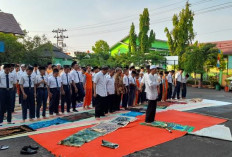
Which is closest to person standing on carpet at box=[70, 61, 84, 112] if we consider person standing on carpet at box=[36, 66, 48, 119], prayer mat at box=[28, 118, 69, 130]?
person standing on carpet at box=[36, 66, 48, 119]

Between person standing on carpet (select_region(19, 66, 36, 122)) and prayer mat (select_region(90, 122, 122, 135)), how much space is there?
2277 millimetres

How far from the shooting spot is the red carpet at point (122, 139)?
14.5 feet

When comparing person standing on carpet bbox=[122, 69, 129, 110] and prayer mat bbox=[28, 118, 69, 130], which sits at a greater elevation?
person standing on carpet bbox=[122, 69, 129, 110]

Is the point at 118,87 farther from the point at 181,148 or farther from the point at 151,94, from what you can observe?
the point at 181,148

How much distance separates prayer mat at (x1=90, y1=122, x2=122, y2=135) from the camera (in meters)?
5.83

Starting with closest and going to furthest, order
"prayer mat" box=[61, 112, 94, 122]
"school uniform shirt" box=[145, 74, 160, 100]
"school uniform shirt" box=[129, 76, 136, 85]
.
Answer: "school uniform shirt" box=[145, 74, 160, 100] → "prayer mat" box=[61, 112, 94, 122] → "school uniform shirt" box=[129, 76, 136, 85]

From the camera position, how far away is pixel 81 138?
17.0 feet

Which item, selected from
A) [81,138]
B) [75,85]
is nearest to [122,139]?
[81,138]

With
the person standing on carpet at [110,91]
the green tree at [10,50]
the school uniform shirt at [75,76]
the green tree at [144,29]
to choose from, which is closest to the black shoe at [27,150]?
the person standing on carpet at [110,91]

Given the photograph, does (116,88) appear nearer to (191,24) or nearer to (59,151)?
(59,151)

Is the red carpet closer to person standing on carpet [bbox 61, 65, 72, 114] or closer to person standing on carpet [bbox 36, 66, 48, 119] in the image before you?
person standing on carpet [bbox 36, 66, 48, 119]

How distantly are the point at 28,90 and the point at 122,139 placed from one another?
3.45 metres

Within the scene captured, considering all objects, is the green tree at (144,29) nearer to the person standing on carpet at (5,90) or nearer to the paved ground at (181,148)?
the person standing on carpet at (5,90)

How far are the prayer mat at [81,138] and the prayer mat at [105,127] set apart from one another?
18cm
